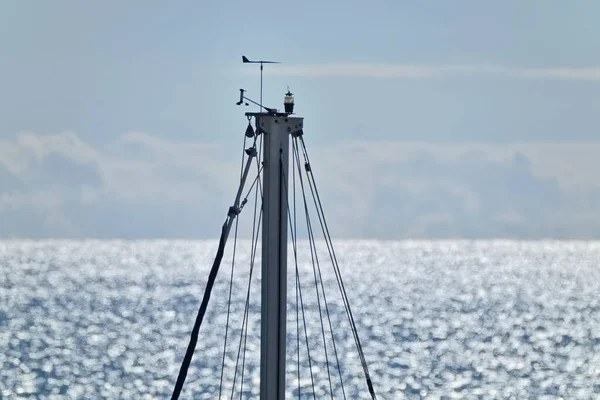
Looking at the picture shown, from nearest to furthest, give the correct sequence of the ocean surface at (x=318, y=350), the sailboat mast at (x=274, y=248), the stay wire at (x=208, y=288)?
the sailboat mast at (x=274, y=248) → the stay wire at (x=208, y=288) → the ocean surface at (x=318, y=350)

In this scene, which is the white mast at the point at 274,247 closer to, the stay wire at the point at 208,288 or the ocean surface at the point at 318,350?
the stay wire at the point at 208,288

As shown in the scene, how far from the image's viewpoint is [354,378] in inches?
3457

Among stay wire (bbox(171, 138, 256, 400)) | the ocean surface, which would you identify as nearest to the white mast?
stay wire (bbox(171, 138, 256, 400))

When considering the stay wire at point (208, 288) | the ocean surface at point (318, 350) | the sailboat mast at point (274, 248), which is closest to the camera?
the sailboat mast at point (274, 248)

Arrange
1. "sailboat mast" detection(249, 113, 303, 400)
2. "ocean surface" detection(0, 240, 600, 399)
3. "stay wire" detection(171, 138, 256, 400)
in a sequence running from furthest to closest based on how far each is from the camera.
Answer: "ocean surface" detection(0, 240, 600, 399)
"stay wire" detection(171, 138, 256, 400)
"sailboat mast" detection(249, 113, 303, 400)

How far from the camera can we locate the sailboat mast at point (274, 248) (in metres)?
24.6

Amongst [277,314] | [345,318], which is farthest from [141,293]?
[277,314]

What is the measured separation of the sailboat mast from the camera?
24594 millimetres

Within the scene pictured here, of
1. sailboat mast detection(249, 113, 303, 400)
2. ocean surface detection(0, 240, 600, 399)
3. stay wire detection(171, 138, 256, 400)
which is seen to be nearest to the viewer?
sailboat mast detection(249, 113, 303, 400)

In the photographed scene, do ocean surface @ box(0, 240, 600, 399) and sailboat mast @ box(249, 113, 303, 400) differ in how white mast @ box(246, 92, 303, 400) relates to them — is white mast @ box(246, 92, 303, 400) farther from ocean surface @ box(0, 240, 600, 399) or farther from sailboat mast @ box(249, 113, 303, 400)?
ocean surface @ box(0, 240, 600, 399)

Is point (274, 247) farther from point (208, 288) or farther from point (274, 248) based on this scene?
point (208, 288)

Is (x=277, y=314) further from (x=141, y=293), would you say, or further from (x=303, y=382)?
(x=141, y=293)

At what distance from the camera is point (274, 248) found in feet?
82.0

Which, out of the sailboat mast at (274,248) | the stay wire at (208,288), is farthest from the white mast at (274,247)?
the stay wire at (208,288)
